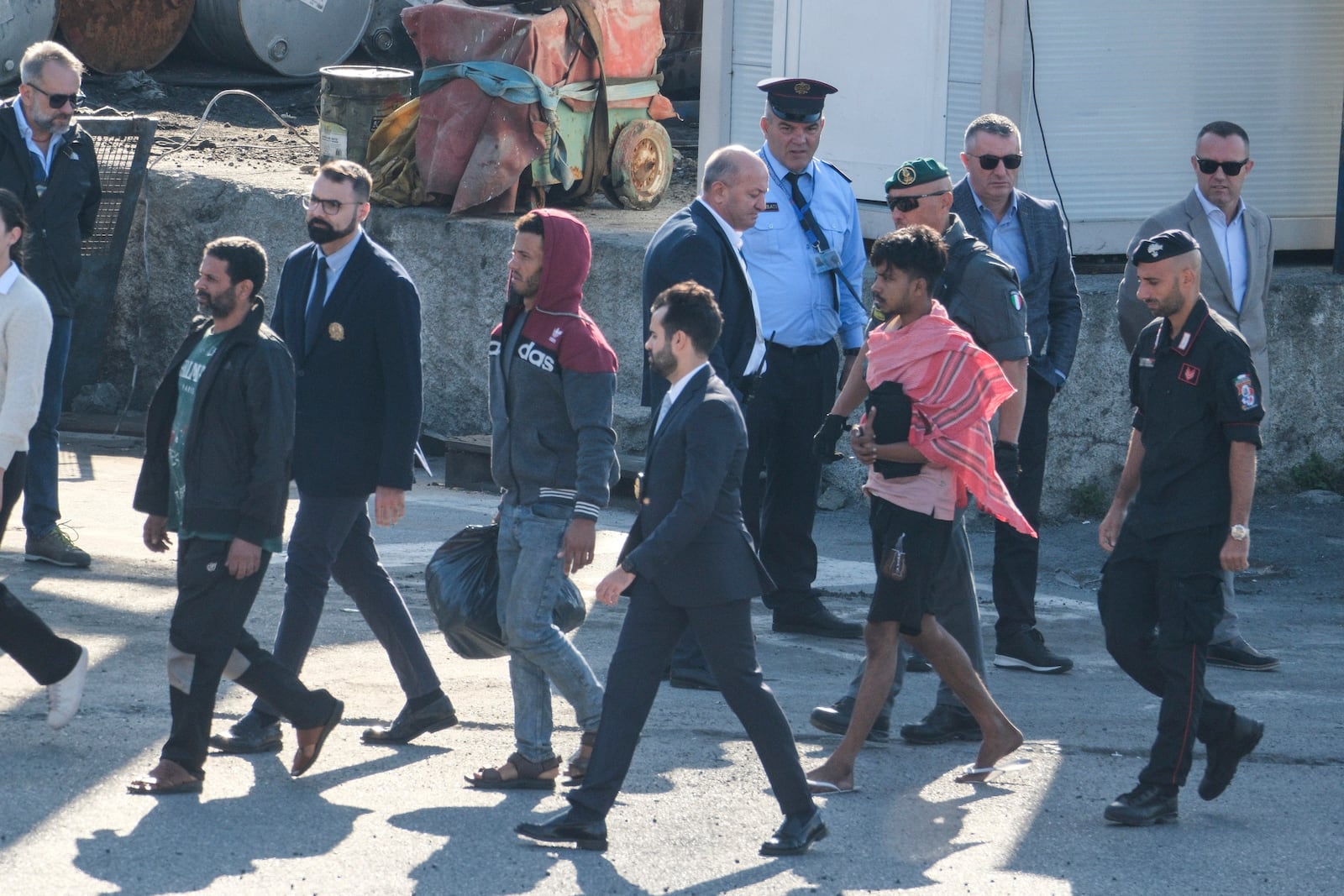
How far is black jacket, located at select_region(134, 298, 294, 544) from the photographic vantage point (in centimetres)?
477

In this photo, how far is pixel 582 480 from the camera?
4801 millimetres

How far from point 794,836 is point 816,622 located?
238 centimetres

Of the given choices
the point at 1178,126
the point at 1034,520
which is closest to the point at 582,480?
the point at 1034,520

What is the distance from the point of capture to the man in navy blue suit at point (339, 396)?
5.18 m

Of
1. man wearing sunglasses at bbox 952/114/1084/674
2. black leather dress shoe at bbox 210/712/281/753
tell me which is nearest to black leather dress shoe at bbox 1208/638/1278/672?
man wearing sunglasses at bbox 952/114/1084/674

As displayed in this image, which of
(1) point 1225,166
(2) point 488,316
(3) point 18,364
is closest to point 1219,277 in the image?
(1) point 1225,166

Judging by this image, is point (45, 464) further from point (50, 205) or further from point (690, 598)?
point (690, 598)

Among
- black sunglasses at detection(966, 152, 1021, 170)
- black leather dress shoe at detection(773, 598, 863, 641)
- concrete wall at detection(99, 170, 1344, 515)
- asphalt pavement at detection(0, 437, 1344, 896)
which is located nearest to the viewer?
asphalt pavement at detection(0, 437, 1344, 896)

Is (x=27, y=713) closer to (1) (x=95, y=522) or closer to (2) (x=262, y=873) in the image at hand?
(2) (x=262, y=873)

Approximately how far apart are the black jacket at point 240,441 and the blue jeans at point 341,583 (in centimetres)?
38

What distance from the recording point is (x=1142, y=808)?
15.6 feet

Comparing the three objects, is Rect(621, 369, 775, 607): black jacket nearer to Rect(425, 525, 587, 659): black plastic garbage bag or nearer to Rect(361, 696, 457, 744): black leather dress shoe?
Rect(425, 525, 587, 659): black plastic garbage bag

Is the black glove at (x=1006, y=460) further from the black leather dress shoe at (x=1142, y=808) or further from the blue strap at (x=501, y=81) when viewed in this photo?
the blue strap at (x=501, y=81)

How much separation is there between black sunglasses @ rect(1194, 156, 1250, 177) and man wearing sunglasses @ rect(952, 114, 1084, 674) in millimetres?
661
